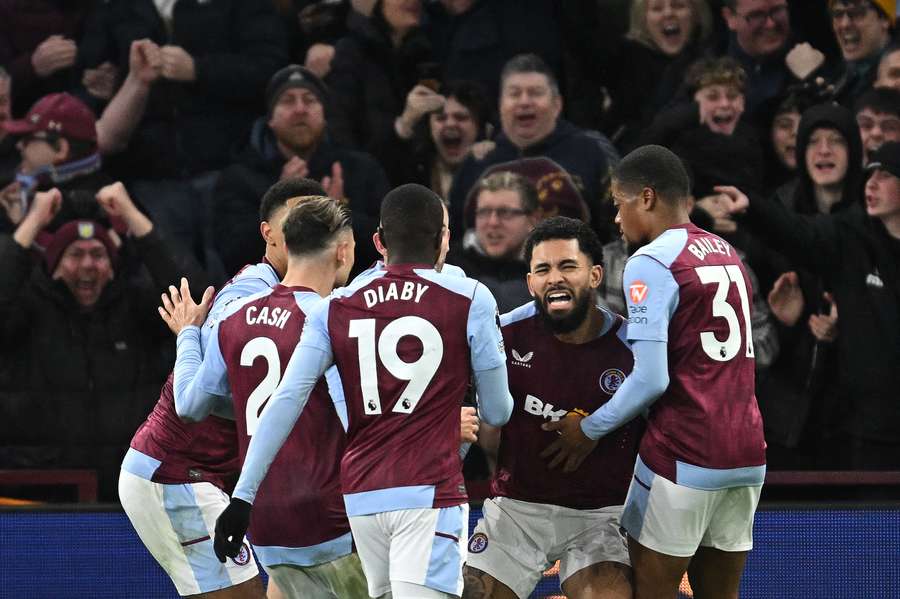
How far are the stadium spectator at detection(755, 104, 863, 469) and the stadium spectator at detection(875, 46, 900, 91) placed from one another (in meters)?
0.29

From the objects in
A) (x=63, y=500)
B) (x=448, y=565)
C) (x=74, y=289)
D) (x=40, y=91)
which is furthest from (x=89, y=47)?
(x=448, y=565)

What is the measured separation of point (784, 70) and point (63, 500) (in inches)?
185

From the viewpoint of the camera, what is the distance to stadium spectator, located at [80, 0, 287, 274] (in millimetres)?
8172

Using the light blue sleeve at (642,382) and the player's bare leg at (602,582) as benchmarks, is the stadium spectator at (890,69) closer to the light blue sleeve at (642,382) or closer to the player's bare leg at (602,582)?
the light blue sleeve at (642,382)

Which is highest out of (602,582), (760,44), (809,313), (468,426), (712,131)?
(760,44)

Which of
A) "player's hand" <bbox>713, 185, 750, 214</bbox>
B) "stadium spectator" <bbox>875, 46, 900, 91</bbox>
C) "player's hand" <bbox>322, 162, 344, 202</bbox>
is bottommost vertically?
"player's hand" <bbox>713, 185, 750, 214</bbox>

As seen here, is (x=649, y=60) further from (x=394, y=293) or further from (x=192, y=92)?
(x=394, y=293)

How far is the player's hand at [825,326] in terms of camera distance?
23.4 feet

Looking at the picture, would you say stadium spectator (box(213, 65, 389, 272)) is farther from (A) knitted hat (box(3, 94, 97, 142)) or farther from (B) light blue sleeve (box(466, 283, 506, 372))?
(B) light blue sleeve (box(466, 283, 506, 372))

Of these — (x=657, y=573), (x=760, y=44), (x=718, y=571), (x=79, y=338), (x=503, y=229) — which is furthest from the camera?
(x=760, y=44)

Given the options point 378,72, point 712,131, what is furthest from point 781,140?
point 378,72

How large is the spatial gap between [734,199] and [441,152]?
1.98m

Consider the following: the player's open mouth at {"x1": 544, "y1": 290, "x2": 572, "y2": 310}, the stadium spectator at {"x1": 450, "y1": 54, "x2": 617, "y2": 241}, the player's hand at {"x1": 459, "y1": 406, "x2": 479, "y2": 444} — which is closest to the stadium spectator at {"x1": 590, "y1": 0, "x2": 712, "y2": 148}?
the stadium spectator at {"x1": 450, "y1": 54, "x2": 617, "y2": 241}

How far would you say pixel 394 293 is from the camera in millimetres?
4223
